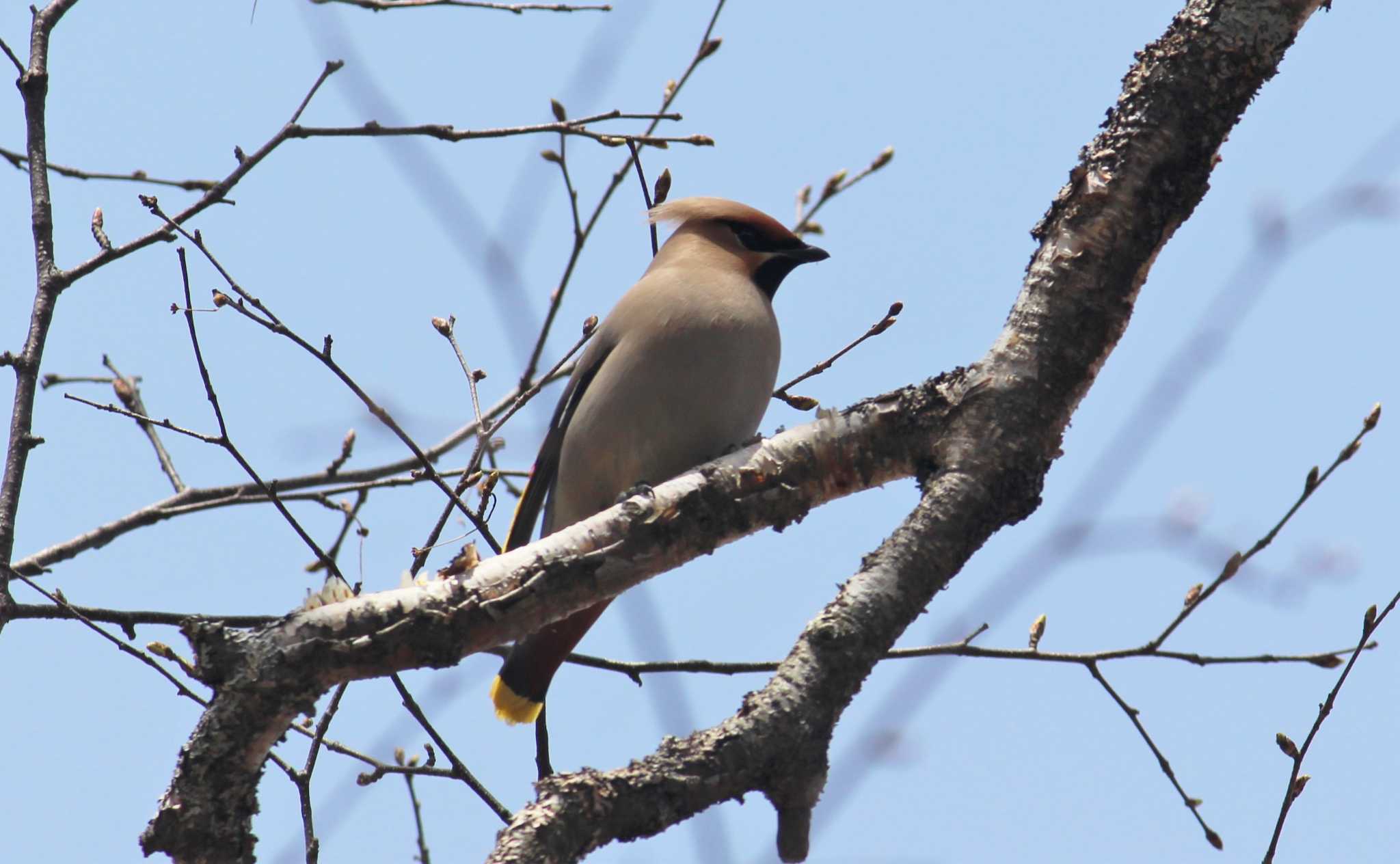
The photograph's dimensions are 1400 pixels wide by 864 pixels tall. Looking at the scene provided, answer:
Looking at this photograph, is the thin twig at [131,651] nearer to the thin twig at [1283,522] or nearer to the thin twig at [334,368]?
the thin twig at [334,368]

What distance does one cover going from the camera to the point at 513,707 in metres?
4.08

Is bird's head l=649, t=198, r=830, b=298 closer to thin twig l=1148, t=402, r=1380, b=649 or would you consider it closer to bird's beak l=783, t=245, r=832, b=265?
bird's beak l=783, t=245, r=832, b=265

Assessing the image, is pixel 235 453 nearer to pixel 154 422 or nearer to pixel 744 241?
pixel 154 422

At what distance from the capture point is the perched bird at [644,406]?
4.05 meters

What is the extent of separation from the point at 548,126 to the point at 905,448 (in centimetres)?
148

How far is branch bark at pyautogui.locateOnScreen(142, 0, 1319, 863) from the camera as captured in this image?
8.02ft

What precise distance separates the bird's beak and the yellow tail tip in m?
1.79

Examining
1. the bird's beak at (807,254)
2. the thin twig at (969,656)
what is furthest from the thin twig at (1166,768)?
the bird's beak at (807,254)

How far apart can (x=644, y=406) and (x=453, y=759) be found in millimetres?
1163

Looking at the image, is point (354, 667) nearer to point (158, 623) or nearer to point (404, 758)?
point (158, 623)

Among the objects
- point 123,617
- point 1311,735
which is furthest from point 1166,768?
point 123,617

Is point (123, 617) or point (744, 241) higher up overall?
point (744, 241)

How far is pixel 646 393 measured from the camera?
407cm

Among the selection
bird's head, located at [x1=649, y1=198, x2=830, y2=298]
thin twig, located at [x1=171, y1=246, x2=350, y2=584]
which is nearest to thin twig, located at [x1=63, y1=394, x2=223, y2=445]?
thin twig, located at [x1=171, y1=246, x2=350, y2=584]
